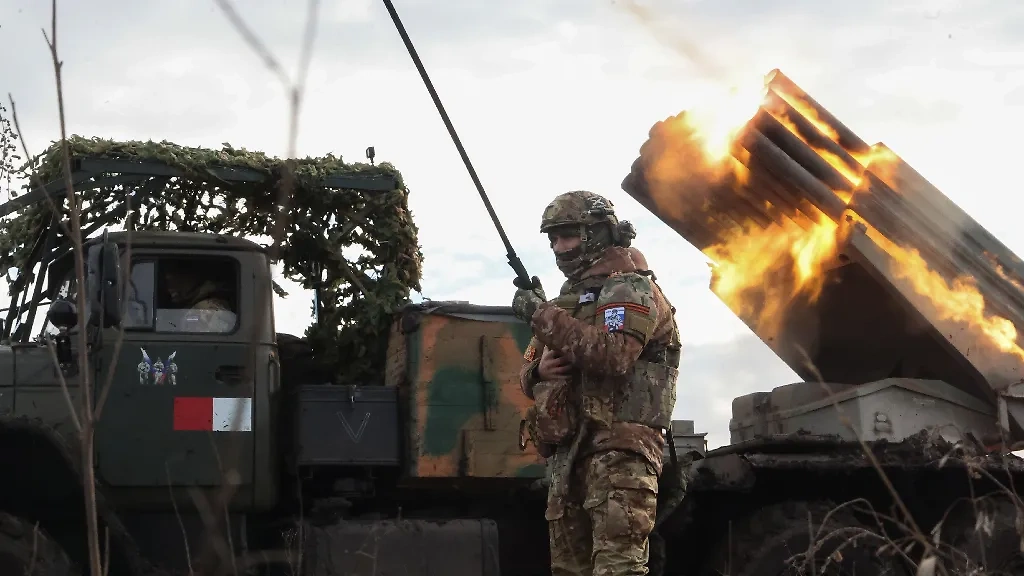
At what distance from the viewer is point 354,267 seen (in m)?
6.54

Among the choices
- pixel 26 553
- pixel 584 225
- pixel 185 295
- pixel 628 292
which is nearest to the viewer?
pixel 628 292

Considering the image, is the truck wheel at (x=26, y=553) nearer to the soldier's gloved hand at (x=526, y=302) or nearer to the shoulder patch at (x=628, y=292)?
the soldier's gloved hand at (x=526, y=302)

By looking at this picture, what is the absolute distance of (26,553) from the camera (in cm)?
507

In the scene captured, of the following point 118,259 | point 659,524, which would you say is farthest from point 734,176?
point 118,259

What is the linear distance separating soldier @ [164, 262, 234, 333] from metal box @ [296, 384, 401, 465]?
0.53 metres

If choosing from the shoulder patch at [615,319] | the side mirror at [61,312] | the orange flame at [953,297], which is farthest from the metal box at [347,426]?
the orange flame at [953,297]

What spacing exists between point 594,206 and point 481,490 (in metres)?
2.19

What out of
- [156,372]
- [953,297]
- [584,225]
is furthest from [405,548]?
[953,297]

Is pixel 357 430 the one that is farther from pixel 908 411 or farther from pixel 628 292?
pixel 908 411

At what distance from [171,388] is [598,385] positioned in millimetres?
2398

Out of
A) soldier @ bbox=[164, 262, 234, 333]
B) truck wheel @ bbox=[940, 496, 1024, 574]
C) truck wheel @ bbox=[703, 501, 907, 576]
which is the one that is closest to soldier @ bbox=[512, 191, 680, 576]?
truck wheel @ bbox=[703, 501, 907, 576]

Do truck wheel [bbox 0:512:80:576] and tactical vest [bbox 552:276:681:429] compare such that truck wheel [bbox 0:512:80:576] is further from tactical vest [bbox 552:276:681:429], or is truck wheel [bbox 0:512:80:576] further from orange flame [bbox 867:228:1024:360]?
orange flame [bbox 867:228:1024:360]

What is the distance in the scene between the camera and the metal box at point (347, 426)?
590 centimetres

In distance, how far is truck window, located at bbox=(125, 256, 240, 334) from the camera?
578 centimetres
